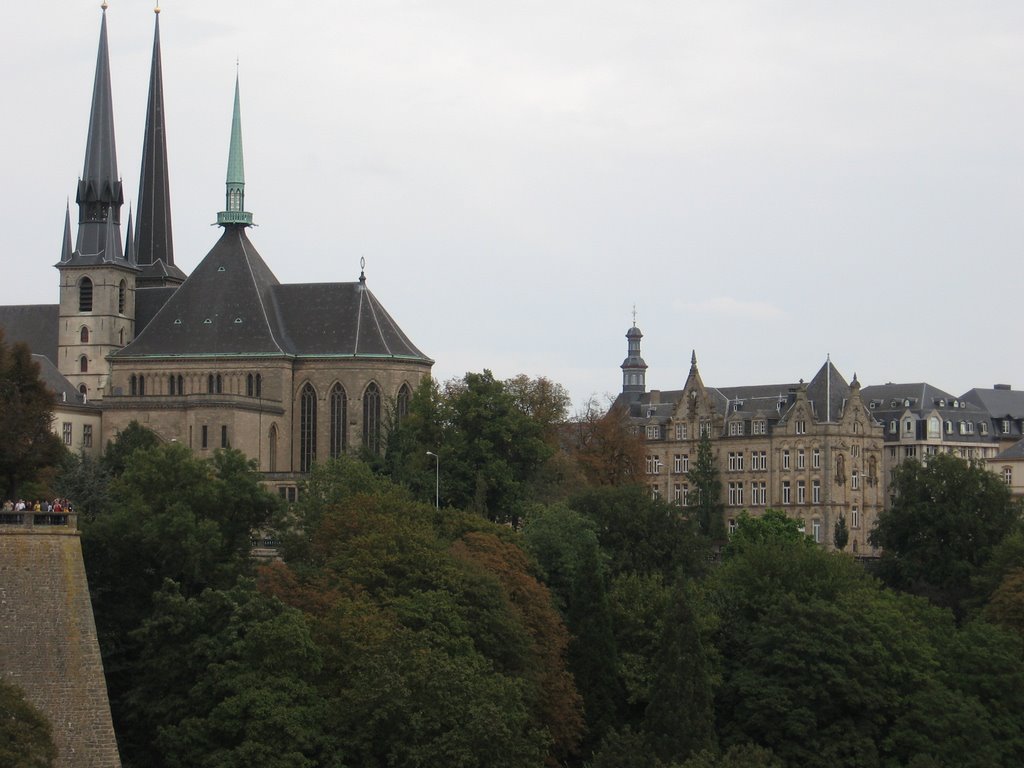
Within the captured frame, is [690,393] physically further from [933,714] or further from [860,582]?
[933,714]

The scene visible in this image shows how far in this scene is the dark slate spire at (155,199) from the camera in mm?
153250

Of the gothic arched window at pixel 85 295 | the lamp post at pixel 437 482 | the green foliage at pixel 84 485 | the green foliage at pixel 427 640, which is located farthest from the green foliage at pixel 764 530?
the gothic arched window at pixel 85 295

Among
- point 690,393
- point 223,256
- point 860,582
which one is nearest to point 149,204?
point 223,256

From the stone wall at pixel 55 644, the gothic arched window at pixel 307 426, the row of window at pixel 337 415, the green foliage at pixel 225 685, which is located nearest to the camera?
the stone wall at pixel 55 644

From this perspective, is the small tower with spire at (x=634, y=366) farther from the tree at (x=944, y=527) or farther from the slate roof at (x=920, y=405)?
the tree at (x=944, y=527)

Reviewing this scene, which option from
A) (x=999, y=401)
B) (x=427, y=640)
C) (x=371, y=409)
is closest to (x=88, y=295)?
(x=371, y=409)

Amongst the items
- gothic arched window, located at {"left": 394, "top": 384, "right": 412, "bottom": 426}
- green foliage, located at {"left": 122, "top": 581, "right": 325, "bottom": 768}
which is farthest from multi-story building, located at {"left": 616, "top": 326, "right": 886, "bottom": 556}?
green foliage, located at {"left": 122, "top": 581, "right": 325, "bottom": 768}

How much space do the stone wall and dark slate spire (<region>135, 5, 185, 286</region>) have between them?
271ft

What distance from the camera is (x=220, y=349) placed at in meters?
138

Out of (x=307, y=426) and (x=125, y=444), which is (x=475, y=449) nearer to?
(x=125, y=444)

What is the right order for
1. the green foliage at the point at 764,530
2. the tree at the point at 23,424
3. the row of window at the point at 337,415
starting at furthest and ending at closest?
1. the row of window at the point at 337,415
2. the green foliage at the point at 764,530
3. the tree at the point at 23,424

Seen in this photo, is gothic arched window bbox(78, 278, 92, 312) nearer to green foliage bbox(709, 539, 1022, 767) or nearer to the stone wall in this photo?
green foliage bbox(709, 539, 1022, 767)

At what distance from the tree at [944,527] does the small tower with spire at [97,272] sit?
2022 inches

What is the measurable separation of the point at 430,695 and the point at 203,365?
6764cm
